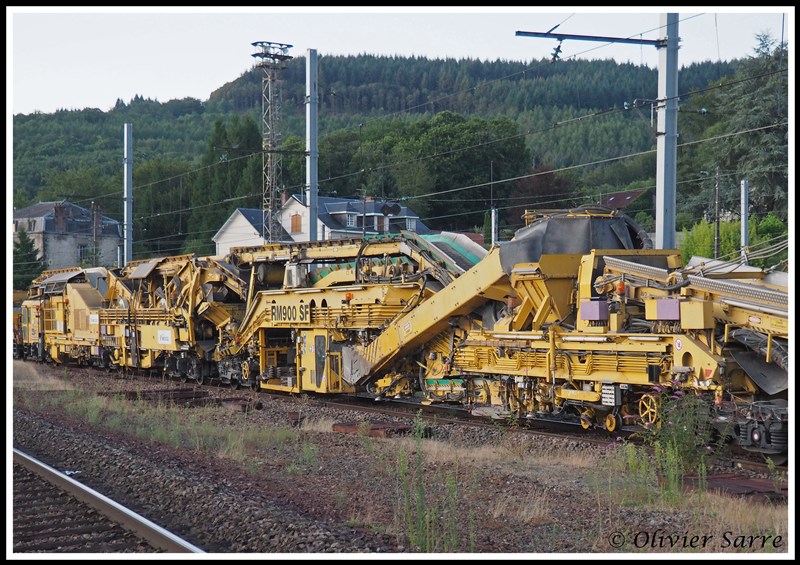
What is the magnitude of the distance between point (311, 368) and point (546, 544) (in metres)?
12.6

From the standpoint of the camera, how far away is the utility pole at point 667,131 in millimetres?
15758

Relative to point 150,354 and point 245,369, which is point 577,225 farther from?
point 150,354

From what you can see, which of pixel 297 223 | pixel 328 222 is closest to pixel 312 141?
pixel 328 222

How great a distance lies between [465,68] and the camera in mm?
105500

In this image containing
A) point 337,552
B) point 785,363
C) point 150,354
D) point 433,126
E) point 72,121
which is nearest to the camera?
point 337,552

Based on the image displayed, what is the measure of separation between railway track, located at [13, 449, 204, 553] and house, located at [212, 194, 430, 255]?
175ft

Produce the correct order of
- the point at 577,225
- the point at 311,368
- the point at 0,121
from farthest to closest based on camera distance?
the point at 311,368, the point at 577,225, the point at 0,121

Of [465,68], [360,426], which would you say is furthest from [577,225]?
[465,68]

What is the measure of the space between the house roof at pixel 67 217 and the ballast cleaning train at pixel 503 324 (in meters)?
57.4

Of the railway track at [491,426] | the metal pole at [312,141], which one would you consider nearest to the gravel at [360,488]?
the railway track at [491,426]

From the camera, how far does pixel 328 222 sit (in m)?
68.1

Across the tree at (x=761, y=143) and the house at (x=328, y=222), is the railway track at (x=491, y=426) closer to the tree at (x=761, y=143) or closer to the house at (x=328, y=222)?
the tree at (x=761, y=143)

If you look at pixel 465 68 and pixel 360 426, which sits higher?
pixel 465 68

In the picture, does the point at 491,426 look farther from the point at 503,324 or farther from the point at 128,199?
the point at 128,199
